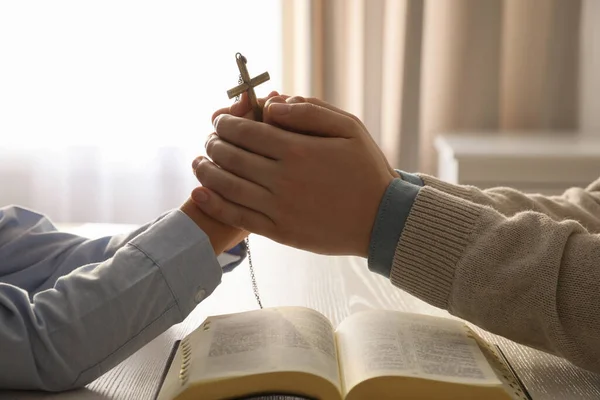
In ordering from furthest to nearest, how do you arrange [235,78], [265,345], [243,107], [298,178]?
1. [235,78]
2. [243,107]
3. [298,178]
4. [265,345]

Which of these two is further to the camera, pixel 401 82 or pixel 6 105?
pixel 6 105

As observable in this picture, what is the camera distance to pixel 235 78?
89.9 inches

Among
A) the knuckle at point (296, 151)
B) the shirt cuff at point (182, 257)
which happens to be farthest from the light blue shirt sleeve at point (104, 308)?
the knuckle at point (296, 151)

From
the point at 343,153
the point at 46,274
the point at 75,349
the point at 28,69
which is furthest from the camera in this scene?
the point at 28,69

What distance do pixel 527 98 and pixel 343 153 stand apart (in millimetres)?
1523

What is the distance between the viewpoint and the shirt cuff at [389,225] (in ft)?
2.44

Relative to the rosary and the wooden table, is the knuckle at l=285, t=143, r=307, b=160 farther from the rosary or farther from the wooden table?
the wooden table

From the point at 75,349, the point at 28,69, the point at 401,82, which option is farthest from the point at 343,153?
the point at 28,69

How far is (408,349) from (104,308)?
263mm

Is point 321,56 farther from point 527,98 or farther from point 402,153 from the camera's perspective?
point 527,98

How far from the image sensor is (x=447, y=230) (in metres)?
0.72

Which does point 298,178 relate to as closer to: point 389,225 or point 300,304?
point 389,225

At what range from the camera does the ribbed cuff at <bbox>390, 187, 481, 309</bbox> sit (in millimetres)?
717

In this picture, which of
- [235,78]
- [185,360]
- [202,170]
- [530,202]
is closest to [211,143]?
[202,170]
